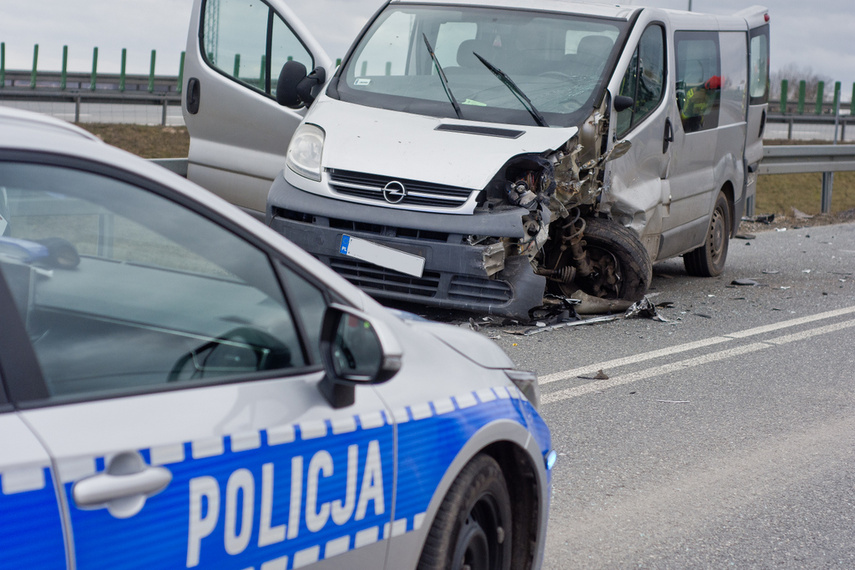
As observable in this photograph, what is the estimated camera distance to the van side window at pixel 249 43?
8008 mm

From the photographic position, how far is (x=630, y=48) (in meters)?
7.98

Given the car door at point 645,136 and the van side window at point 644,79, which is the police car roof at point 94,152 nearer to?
the car door at point 645,136

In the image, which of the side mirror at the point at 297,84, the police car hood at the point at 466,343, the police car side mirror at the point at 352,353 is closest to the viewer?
the police car side mirror at the point at 352,353

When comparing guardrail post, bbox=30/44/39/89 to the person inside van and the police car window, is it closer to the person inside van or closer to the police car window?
the person inside van

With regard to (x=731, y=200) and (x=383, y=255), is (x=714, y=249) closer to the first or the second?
(x=731, y=200)

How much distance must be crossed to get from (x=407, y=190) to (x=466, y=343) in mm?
4008

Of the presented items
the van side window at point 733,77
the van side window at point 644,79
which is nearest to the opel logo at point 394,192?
the van side window at point 644,79

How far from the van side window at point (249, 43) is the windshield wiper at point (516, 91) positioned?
4.71ft

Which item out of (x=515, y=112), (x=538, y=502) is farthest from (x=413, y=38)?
(x=538, y=502)

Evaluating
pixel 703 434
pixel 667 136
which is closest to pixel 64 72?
pixel 667 136

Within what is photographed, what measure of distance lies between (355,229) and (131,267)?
467 cm

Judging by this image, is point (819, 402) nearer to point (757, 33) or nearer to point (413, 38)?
point (413, 38)

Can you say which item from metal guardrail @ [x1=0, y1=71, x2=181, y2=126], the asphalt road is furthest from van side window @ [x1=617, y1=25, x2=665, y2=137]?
metal guardrail @ [x1=0, y1=71, x2=181, y2=126]

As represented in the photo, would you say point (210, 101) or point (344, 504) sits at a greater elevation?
point (210, 101)
